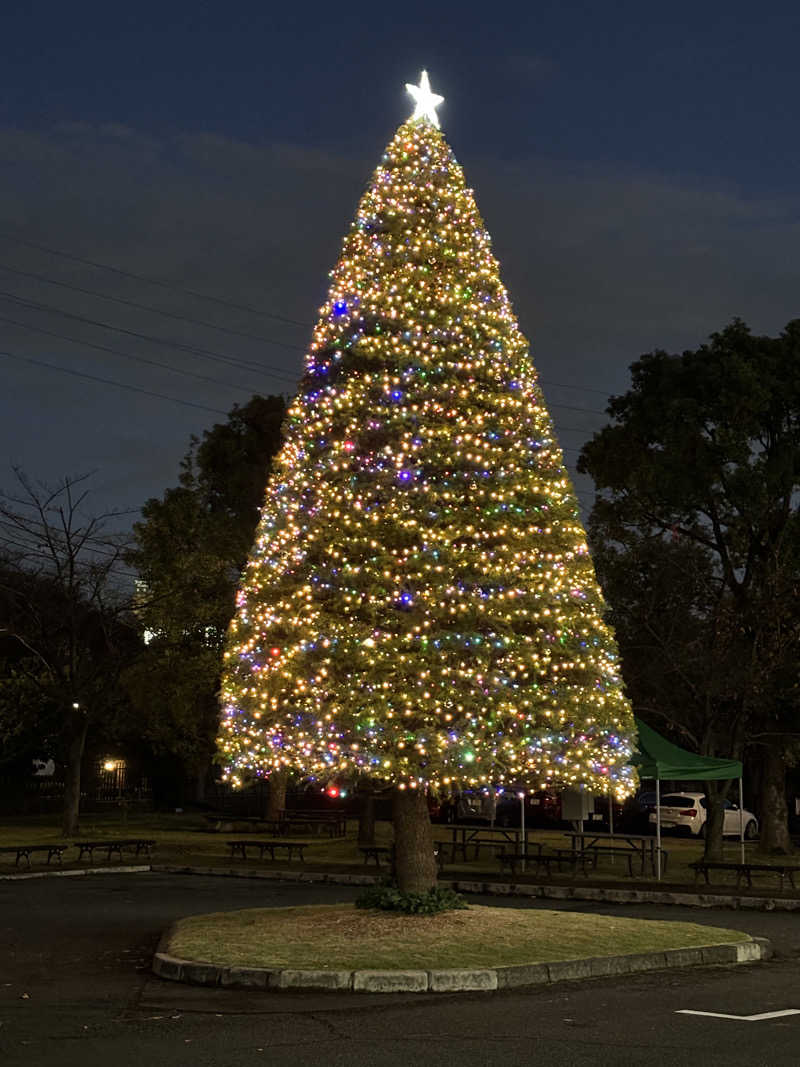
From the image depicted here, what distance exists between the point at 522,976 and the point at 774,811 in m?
22.4

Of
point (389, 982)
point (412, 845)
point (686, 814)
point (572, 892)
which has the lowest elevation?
point (389, 982)

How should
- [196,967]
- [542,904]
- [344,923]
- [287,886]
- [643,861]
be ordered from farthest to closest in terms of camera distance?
[643,861] → [287,886] → [542,904] → [344,923] → [196,967]

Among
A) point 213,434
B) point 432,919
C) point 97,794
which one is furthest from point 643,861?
point 97,794

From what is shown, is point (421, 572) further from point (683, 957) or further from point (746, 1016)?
point (746, 1016)

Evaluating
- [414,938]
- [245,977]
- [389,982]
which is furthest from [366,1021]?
[414,938]

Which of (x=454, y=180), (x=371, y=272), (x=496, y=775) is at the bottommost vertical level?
(x=496, y=775)

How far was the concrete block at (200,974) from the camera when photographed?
11656 millimetres

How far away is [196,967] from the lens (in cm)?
1180

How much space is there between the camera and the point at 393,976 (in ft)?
37.2

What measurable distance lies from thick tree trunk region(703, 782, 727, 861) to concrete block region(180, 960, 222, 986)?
1781cm

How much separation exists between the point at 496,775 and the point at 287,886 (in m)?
9.65

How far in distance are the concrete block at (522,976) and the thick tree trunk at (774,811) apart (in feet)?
70.5

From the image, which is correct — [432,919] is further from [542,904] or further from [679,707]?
[679,707]

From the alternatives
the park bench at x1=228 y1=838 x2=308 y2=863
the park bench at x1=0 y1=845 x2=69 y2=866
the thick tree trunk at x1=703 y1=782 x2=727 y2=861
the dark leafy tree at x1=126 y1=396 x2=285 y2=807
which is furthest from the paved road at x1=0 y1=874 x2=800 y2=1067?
the dark leafy tree at x1=126 y1=396 x2=285 y2=807
